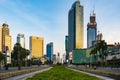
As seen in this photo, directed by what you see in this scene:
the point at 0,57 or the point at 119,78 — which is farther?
the point at 0,57

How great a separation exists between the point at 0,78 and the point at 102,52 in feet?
428

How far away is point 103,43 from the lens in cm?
17850

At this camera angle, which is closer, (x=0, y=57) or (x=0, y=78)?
(x=0, y=78)

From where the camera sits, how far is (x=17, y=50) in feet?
646

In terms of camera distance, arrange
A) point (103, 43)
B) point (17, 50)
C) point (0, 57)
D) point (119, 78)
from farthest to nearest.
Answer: point (17, 50) → point (103, 43) → point (0, 57) → point (119, 78)

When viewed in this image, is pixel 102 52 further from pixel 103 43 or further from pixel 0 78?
pixel 0 78

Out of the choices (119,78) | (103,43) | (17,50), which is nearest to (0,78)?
(119,78)

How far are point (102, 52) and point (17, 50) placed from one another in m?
56.8

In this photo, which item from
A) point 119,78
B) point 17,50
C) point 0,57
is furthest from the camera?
point 17,50

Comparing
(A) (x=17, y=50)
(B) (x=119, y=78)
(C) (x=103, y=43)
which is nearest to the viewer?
(B) (x=119, y=78)

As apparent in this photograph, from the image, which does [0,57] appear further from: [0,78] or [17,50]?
[0,78]

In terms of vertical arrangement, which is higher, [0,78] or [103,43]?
[103,43]

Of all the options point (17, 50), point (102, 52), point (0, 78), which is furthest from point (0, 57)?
point (0, 78)

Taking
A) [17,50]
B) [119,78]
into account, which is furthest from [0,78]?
[17,50]
